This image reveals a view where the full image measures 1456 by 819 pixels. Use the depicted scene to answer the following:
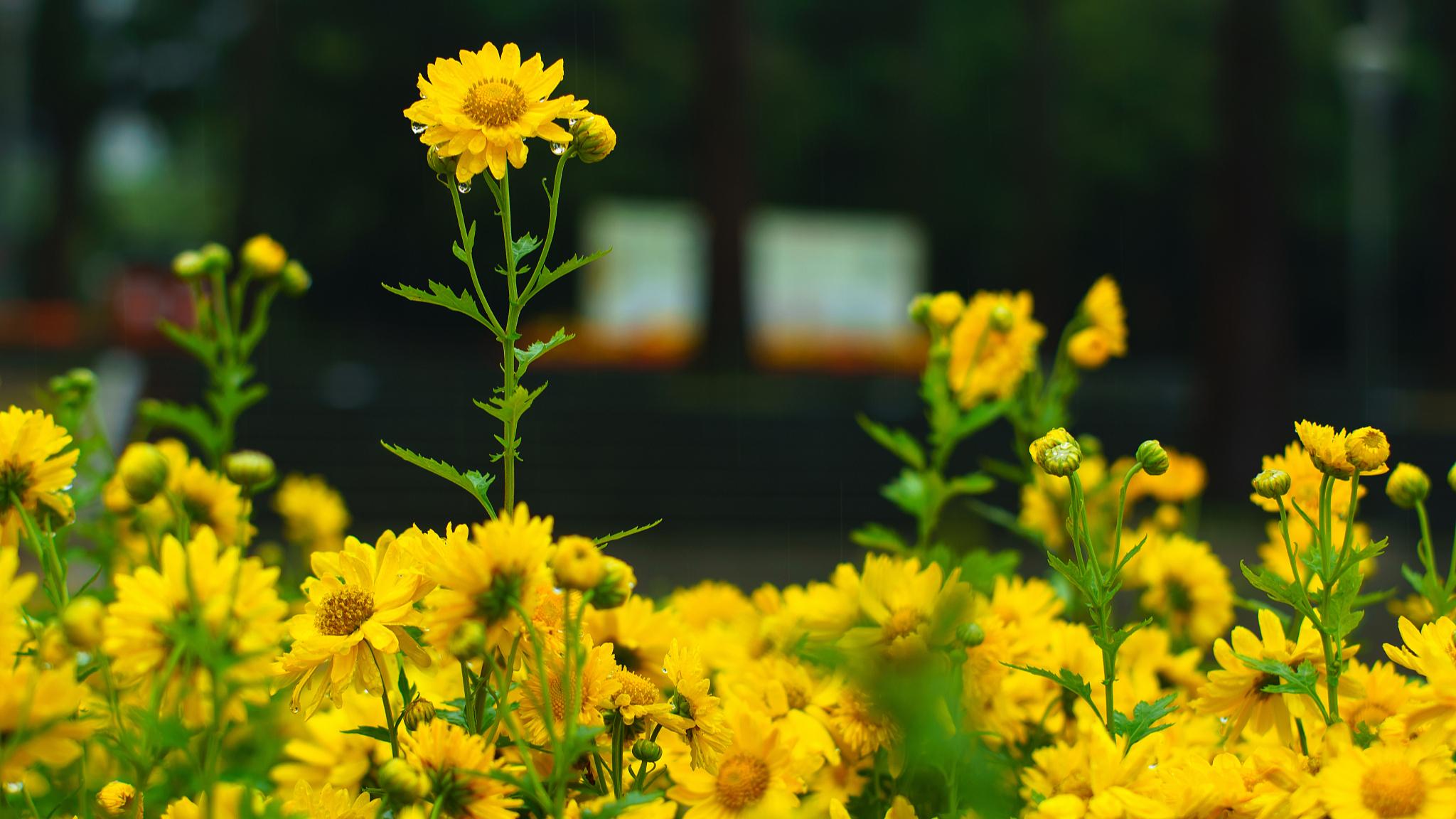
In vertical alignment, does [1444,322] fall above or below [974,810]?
below

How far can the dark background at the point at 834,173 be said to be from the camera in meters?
10.7

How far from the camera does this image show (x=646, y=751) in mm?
812

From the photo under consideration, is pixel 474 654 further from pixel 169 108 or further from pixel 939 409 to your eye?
pixel 169 108

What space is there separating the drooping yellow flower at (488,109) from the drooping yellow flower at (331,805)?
1.18 feet

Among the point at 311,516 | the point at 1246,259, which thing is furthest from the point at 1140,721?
the point at 1246,259

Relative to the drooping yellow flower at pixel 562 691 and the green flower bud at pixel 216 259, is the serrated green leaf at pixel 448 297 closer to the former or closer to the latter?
the drooping yellow flower at pixel 562 691

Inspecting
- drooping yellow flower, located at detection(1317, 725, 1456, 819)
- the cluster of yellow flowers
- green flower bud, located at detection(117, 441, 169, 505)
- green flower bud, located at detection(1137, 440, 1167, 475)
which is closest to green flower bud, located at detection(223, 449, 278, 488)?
the cluster of yellow flowers

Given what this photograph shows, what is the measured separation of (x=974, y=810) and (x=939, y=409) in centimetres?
65

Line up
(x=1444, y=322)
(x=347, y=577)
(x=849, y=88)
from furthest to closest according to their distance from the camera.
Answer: (x=849, y=88) < (x=1444, y=322) < (x=347, y=577)

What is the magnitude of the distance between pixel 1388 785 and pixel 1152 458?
24cm

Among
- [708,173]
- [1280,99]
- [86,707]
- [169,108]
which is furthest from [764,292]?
[86,707]

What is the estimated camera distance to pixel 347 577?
84 cm

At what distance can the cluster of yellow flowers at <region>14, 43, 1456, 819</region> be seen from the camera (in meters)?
0.71

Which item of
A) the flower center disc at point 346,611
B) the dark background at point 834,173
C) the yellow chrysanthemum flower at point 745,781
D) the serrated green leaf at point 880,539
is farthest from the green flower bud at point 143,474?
the dark background at point 834,173
